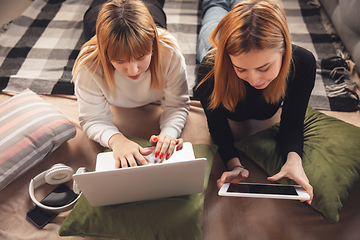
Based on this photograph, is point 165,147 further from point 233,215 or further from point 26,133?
point 26,133

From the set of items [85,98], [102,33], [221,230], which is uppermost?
[102,33]

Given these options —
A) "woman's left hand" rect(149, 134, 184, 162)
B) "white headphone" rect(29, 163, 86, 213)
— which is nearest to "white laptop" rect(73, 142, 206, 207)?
"woman's left hand" rect(149, 134, 184, 162)

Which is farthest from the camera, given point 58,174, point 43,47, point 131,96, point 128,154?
point 43,47

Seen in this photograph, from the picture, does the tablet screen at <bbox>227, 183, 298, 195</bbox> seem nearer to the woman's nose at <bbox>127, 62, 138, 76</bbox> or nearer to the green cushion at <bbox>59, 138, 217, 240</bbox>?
the green cushion at <bbox>59, 138, 217, 240</bbox>

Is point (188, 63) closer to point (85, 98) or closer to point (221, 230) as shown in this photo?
point (85, 98)

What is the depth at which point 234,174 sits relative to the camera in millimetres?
862

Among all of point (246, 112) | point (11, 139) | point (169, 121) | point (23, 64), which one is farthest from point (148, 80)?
point (23, 64)

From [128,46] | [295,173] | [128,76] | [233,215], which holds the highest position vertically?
[128,46]

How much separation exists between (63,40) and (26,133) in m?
0.77

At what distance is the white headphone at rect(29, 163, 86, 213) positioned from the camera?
2.75ft

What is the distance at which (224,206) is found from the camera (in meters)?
0.87

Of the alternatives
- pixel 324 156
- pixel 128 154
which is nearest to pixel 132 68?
pixel 128 154

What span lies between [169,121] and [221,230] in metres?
0.43

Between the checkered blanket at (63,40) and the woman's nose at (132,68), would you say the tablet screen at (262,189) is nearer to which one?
the woman's nose at (132,68)
